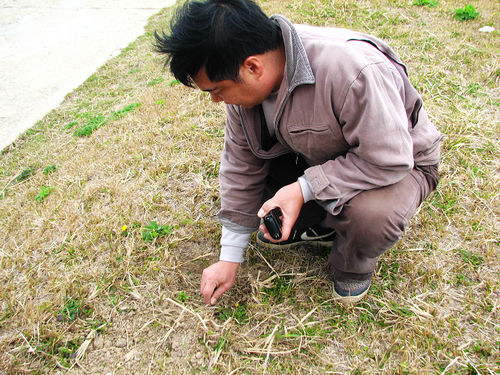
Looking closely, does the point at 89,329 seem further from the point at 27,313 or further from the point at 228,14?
the point at 228,14

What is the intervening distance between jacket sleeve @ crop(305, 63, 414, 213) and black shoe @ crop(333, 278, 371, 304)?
1.70ft

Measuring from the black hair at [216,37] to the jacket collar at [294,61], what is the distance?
7 cm

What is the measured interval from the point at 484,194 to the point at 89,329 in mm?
2506

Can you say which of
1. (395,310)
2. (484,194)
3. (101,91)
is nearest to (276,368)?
(395,310)

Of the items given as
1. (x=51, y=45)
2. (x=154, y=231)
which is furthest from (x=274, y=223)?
(x=51, y=45)

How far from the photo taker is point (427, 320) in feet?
5.74

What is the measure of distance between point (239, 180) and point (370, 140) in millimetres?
760

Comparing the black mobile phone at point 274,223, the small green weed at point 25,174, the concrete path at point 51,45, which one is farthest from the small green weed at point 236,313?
the concrete path at point 51,45

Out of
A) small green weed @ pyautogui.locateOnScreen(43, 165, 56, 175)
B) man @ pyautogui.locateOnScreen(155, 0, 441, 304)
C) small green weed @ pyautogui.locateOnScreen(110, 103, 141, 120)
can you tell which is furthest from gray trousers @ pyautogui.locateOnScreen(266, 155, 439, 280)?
small green weed @ pyautogui.locateOnScreen(110, 103, 141, 120)

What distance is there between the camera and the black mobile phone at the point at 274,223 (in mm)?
1520

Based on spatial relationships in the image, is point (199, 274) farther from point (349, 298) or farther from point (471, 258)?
point (471, 258)

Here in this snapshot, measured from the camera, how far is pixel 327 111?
1473 millimetres

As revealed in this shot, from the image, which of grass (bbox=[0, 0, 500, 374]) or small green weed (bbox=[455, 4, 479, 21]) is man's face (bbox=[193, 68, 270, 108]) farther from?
small green weed (bbox=[455, 4, 479, 21])

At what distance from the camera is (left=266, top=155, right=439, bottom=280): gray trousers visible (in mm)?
1512
